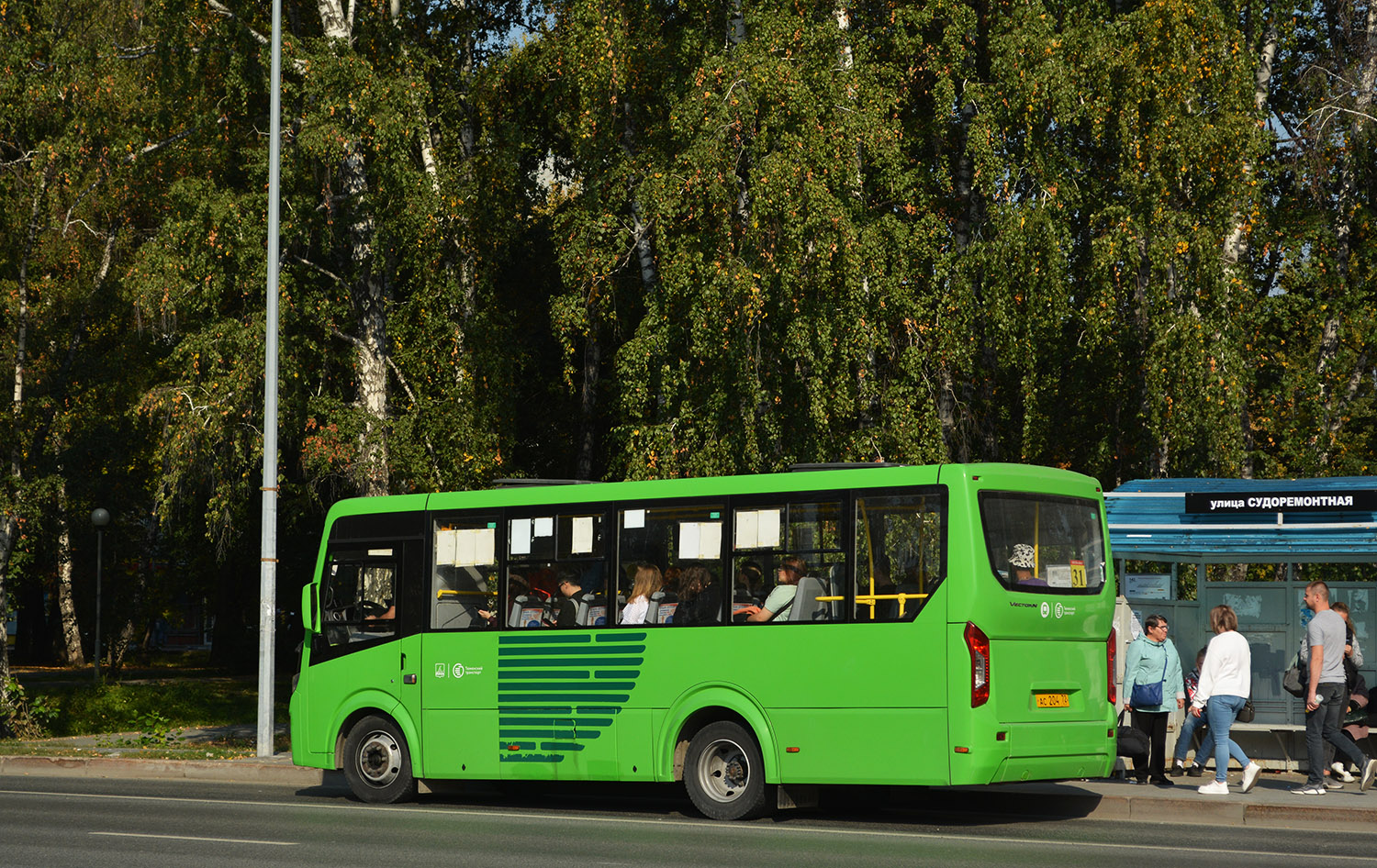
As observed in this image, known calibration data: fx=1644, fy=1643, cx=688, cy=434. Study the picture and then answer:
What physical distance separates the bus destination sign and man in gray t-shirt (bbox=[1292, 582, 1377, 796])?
2.32 m

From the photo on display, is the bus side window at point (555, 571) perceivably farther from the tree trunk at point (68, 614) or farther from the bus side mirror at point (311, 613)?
the tree trunk at point (68, 614)

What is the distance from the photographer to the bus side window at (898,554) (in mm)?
12438

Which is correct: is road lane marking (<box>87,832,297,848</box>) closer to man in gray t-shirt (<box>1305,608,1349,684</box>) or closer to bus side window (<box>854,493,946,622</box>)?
bus side window (<box>854,493,946,622</box>)

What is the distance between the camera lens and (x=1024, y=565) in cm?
1264

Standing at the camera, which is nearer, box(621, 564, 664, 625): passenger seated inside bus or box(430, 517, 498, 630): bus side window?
box(621, 564, 664, 625): passenger seated inside bus

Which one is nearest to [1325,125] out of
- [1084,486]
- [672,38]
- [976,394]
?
[976,394]

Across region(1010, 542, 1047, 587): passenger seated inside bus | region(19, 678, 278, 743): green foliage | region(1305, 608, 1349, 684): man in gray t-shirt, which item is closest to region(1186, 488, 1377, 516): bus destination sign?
region(1305, 608, 1349, 684): man in gray t-shirt

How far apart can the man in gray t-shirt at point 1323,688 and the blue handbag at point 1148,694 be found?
131cm

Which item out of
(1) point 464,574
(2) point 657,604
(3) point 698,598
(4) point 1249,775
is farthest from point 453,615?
(4) point 1249,775

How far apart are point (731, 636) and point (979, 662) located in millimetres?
2180

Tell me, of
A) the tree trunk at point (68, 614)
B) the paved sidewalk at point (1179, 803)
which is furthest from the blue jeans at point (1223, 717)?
the tree trunk at point (68, 614)

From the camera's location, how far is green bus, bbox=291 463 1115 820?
40.6 ft

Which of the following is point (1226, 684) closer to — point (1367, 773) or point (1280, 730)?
point (1367, 773)

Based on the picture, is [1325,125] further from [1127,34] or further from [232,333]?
[232,333]
